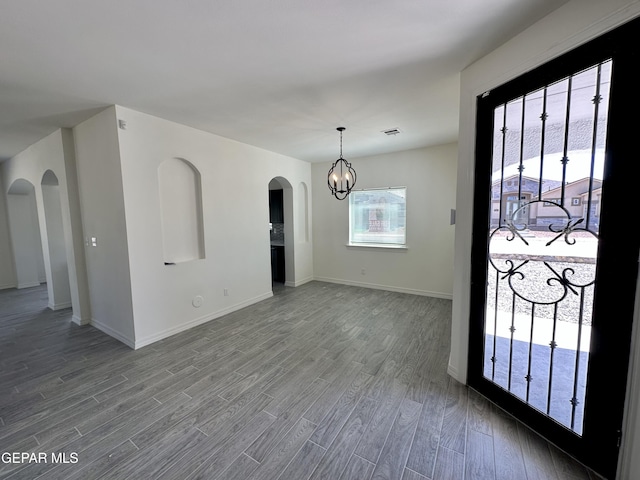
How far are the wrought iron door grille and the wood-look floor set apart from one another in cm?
41

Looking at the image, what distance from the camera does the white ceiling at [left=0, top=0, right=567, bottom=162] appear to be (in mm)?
1548

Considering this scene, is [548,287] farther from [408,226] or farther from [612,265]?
[408,226]

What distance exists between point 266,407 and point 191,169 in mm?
3155

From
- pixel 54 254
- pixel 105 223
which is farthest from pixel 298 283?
pixel 54 254

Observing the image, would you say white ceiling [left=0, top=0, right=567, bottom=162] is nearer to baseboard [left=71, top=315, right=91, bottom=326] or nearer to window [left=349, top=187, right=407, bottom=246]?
window [left=349, top=187, right=407, bottom=246]

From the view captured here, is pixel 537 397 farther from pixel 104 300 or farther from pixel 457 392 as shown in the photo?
pixel 104 300

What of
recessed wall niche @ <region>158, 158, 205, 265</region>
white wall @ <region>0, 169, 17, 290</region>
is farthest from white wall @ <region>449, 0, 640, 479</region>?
white wall @ <region>0, 169, 17, 290</region>

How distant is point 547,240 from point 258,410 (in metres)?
2.40

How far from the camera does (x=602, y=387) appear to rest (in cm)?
145

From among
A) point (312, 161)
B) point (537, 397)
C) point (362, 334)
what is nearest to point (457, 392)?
point (537, 397)

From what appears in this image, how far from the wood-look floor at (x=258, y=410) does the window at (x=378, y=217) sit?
219 centimetres

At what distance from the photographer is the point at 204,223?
12.4 ft

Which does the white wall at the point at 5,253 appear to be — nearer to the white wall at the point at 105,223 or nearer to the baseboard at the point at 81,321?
the baseboard at the point at 81,321

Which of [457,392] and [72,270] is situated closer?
[457,392]
